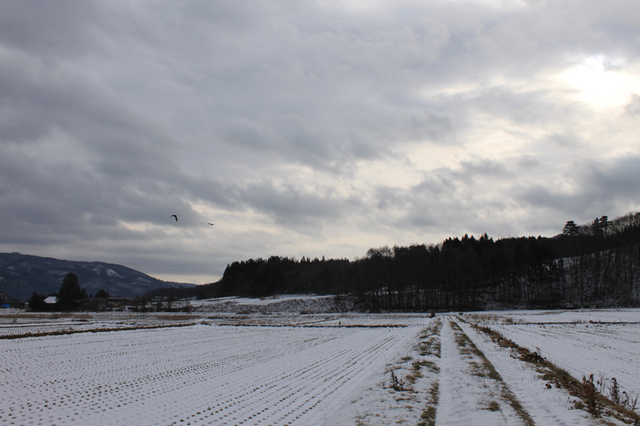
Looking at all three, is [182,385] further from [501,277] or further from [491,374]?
[501,277]

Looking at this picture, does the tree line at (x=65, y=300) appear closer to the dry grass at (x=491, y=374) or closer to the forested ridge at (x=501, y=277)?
the forested ridge at (x=501, y=277)

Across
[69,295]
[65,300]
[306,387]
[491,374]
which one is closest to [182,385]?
Result: [306,387]

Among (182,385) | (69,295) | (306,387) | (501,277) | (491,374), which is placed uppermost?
(501,277)

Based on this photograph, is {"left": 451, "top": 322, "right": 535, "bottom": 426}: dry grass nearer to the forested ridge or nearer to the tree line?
the forested ridge

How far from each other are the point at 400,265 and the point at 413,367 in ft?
293

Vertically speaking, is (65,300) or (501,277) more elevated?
(501,277)

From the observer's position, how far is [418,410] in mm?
9453

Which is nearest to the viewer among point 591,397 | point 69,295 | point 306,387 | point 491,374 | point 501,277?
point 591,397

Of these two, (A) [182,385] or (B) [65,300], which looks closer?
(A) [182,385]

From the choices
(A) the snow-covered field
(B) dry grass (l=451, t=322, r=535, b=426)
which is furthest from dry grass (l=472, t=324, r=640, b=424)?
(B) dry grass (l=451, t=322, r=535, b=426)

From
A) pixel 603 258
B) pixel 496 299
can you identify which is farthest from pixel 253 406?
pixel 603 258

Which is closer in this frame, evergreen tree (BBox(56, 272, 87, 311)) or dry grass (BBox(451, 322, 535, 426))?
dry grass (BBox(451, 322, 535, 426))

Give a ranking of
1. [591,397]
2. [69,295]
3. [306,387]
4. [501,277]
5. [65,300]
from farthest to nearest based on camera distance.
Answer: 1. [69,295]
2. [65,300]
3. [501,277]
4. [306,387]
5. [591,397]

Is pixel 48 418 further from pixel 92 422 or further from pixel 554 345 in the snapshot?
pixel 554 345
